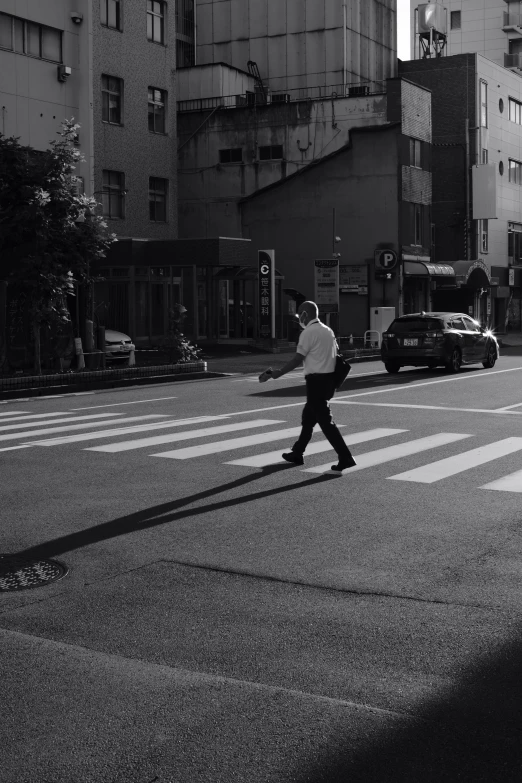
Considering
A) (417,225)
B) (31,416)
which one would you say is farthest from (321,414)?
(417,225)

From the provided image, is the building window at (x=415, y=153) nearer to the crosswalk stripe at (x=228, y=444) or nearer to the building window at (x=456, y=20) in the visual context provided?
the crosswalk stripe at (x=228, y=444)

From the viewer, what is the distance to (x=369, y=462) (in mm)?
12039

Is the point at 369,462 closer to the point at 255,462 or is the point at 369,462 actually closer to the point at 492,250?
the point at 255,462

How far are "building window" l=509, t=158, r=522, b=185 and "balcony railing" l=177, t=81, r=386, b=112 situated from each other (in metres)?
8.84

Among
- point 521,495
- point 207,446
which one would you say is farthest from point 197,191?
point 521,495

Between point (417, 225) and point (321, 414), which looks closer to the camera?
point (321, 414)

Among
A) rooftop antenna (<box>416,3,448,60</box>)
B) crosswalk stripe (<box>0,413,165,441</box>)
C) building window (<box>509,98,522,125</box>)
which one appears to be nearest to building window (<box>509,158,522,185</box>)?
building window (<box>509,98,522,125</box>)

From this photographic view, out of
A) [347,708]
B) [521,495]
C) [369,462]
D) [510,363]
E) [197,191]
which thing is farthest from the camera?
[197,191]

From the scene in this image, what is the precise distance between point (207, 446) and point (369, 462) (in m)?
2.26

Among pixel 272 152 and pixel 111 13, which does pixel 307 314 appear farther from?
pixel 272 152

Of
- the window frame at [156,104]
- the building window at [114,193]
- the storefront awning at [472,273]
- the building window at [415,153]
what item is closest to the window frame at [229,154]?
the window frame at [156,104]

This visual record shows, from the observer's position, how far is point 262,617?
6082 millimetres

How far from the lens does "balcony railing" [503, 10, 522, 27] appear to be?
8881 centimetres

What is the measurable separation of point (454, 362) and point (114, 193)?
2103 cm
